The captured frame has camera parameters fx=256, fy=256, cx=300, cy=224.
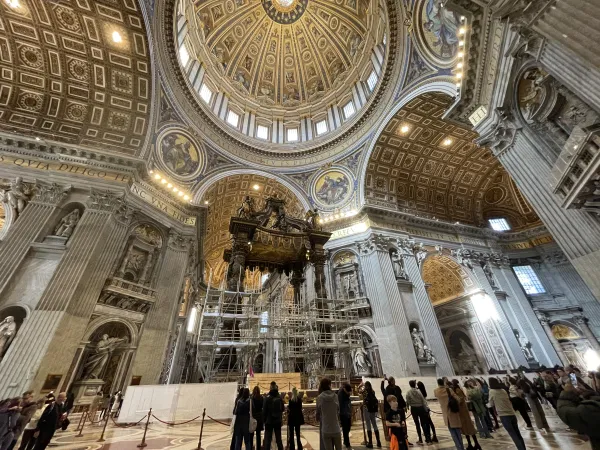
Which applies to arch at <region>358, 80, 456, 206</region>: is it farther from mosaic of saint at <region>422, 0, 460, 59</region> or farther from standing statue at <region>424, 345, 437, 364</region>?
standing statue at <region>424, 345, 437, 364</region>

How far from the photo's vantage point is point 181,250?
1375cm

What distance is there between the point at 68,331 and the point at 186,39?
18527mm

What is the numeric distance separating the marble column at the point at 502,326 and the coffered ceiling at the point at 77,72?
22.0 m

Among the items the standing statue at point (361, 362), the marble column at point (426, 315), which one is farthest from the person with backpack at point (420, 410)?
the marble column at point (426, 315)

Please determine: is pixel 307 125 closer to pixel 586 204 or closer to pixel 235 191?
pixel 235 191

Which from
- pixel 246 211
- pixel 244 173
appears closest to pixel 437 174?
pixel 244 173

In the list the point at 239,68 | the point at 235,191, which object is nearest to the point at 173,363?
the point at 235,191

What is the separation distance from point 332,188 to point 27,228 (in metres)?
16.3

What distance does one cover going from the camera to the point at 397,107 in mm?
15695

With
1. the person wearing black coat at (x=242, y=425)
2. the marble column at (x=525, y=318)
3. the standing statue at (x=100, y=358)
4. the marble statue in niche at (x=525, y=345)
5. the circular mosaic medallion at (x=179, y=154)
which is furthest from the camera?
the circular mosaic medallion at (x=179, y=154)

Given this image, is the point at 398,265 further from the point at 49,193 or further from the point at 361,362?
the point at 49,193

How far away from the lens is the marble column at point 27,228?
30.8 ft

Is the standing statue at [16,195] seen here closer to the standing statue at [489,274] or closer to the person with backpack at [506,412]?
the person with backpack at [506,412]

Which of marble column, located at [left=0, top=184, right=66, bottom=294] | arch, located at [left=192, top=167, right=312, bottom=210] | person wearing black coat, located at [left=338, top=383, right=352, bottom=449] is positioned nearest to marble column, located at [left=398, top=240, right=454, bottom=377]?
arch, located at [left=192, top=167, right=312, bottom=210]
